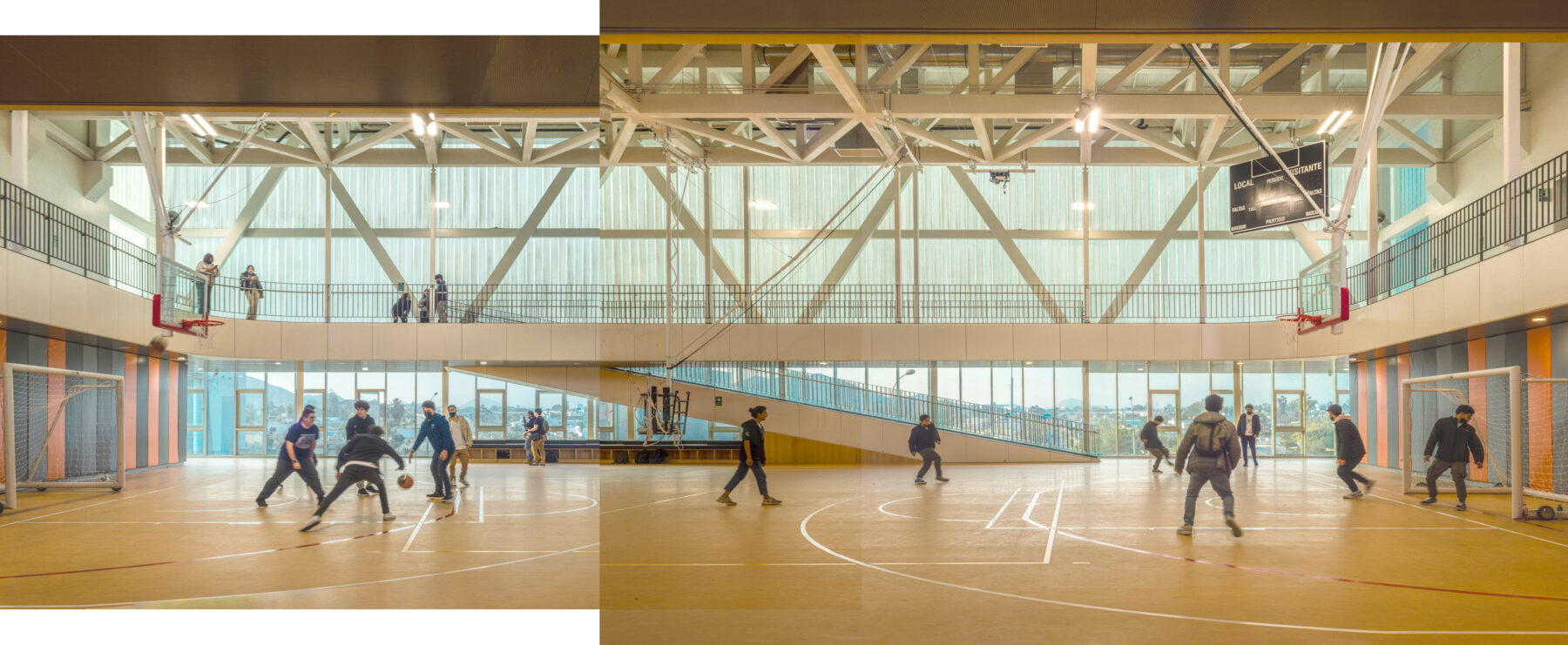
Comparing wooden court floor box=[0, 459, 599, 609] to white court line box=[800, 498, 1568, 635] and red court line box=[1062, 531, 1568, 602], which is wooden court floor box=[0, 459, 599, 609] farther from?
red court line box=[1062, 531, 1568, 602]

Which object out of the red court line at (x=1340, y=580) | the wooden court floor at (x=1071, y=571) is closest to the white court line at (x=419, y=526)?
the wooden court floor at (x=1071, y=571)

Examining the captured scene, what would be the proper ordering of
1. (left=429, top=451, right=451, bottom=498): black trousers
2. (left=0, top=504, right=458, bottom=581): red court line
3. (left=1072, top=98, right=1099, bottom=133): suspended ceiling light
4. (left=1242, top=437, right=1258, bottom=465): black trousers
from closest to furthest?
(left=0, top=504, right=458, bottom=581): red court line, (left=429, top=451, right=451, bottom=498): black trousers, (left=1072, top=98, right=1099, bottom=133): suspended ceiling light, (left=1242, top=437, right=1258, bottom=465): black trousers

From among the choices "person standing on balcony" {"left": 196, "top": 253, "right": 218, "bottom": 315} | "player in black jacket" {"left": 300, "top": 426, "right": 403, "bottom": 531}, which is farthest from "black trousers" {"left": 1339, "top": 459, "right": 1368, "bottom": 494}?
"person standing on balcony" {"left": 196, "top": 253, "right": 218, "bottom": 315}

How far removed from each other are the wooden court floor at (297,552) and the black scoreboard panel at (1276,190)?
564 inches

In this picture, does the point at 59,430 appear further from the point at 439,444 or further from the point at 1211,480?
the point at 1211,480

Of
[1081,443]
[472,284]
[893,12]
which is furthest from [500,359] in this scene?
[893,12]

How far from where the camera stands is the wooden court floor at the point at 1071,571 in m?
5.97

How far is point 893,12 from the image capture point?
4703mm

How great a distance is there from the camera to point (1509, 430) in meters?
16.0

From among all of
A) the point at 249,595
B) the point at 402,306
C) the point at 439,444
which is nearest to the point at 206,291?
the point at 402,306

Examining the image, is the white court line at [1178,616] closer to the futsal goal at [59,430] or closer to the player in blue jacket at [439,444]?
the player in blue jacket at [439,444]

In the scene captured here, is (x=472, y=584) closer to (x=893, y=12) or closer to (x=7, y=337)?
(x=893, y=12)

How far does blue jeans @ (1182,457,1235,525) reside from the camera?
10.1 metres

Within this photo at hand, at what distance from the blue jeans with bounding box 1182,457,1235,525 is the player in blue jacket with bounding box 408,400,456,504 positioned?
394 inches
